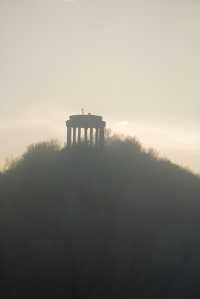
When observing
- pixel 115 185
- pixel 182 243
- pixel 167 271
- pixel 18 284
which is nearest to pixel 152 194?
pixel 115 185

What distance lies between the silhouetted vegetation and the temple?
98 cm

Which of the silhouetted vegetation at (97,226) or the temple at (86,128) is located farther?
the temple at (86,128)

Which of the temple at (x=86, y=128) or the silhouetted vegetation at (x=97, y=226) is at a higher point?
the temple at (x=86, y=128)

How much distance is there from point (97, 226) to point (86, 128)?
12032mm

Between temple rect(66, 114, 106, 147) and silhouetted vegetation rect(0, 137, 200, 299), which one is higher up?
temple rect(66, 114, 106, 147)

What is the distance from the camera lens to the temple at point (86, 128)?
144 feet

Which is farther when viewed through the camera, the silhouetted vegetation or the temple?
the temple

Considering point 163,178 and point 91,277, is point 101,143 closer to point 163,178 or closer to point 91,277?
point 163,178

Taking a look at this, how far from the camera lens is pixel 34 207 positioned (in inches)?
1430

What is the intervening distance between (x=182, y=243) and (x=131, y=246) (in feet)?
13.2

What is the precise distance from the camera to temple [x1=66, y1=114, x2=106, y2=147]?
144 ft

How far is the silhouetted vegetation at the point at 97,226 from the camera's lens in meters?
30.2

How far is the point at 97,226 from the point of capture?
34.6 m

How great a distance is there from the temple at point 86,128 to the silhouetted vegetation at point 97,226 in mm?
980
